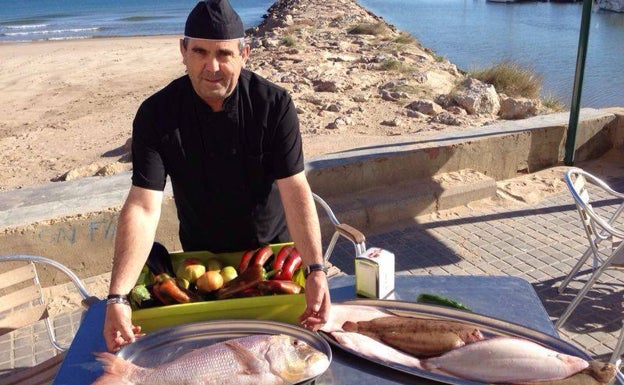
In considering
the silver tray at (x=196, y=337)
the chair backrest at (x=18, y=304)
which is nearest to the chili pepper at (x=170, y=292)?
the silver tray at (x=196, y=337)

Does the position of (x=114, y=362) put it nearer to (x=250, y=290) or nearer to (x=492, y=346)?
(x=250, y=290)

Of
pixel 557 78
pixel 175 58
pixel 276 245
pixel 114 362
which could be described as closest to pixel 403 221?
pixel 276 245

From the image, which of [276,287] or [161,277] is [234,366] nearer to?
[276,287]

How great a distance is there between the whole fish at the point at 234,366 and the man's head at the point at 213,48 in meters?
1.11

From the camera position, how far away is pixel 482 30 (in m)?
38.9

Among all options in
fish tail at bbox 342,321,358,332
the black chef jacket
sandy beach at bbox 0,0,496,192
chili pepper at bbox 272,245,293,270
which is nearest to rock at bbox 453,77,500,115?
sandy beach at bbox 0,0,496,192

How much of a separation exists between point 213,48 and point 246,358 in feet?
4.11

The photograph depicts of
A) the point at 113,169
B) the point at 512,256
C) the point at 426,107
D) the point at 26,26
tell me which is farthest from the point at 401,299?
the point at 26,26

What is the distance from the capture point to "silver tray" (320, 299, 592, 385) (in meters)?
2.10

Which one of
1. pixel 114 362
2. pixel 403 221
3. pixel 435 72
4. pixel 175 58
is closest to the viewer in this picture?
pixel 114 362

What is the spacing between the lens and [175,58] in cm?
2627

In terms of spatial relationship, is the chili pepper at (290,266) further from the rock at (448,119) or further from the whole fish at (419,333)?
the rock at (448,119)

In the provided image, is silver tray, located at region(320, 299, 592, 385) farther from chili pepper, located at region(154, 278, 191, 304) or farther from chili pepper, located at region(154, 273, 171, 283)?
chili pepper, located at region(154, 273, 171, 283)

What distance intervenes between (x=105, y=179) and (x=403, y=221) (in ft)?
9.38
